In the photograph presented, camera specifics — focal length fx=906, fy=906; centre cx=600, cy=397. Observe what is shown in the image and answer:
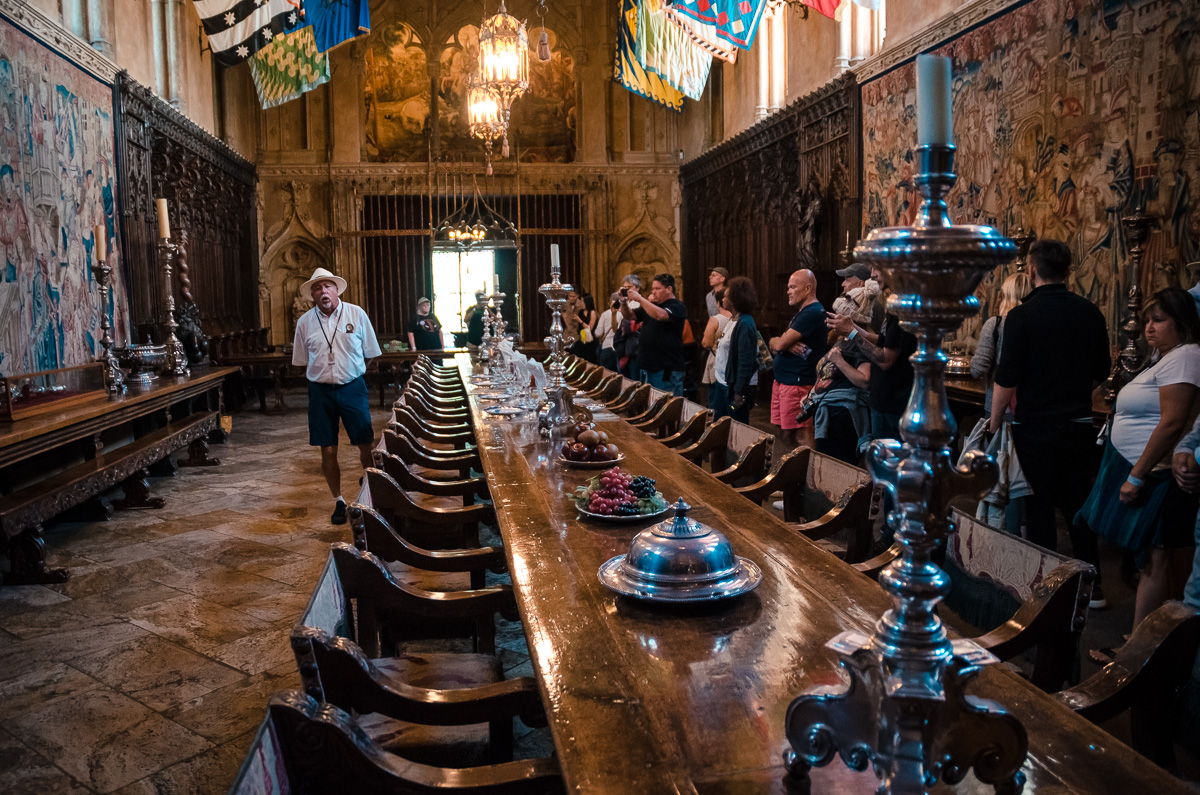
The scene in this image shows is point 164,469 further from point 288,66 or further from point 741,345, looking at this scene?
point 288,66

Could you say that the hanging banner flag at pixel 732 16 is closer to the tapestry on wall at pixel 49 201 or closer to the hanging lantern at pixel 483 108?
the hanging lantern at pixel 483 108

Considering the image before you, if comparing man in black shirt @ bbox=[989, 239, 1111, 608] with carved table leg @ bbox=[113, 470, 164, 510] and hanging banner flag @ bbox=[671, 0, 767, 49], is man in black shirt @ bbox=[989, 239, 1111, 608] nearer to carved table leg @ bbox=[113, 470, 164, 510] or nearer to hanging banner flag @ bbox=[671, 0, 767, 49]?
hanging banner flag @ bbox=[671, 0, 767, 49]

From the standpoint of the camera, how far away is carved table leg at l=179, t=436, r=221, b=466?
880cm

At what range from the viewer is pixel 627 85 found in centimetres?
1362

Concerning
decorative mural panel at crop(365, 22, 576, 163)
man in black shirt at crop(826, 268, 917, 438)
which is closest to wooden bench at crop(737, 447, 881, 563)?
man in black shirt at crop(826, 268, 917, 438)

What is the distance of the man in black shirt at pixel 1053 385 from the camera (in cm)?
387

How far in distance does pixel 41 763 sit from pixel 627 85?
12.3 metres

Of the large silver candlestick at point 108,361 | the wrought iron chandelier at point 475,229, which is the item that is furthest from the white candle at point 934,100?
the wrought iron chandelier at point 475,229

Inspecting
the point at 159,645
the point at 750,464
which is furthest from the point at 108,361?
the point at 750,464

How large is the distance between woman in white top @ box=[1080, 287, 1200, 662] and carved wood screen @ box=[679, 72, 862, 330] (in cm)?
704

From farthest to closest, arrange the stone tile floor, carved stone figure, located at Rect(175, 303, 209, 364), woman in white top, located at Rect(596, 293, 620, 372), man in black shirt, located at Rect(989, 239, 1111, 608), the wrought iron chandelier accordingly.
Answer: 1. the wrought iron chandelier
2. carved stone figure, located at Rect(175, 303, 209, 364)
3. woman in white top, located at Rect(596, 293, 620, 372)
4. man in black shirt, located at Rect(989, 239, 1111, 608)
5. the stone tile floor

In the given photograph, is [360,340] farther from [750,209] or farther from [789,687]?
[750,209]

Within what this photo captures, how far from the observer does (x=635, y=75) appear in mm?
13586

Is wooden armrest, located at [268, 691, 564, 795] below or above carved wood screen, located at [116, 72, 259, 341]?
below
